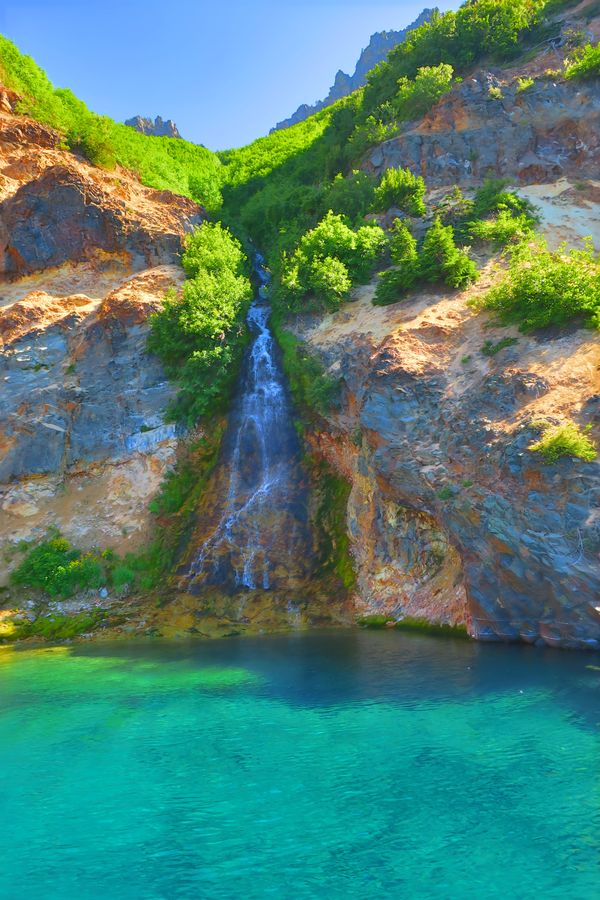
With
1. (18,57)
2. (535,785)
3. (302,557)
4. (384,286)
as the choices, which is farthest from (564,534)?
(18,57)

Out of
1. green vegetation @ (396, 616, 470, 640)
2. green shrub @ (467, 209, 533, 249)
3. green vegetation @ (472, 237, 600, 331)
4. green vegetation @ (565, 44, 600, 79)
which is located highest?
green vegetation @ (565, 44, 600, 79)

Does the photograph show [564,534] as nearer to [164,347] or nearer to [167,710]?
[167,710]

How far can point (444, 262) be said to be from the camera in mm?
26172

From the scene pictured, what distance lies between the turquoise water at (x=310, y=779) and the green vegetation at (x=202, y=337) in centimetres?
1404

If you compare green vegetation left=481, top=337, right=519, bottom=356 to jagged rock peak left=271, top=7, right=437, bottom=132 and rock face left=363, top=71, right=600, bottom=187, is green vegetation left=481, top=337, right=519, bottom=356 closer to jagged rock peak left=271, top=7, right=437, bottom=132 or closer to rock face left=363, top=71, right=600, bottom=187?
rock face left=363, top=71, right=600, bottom=187

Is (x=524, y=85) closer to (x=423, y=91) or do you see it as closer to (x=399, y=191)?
(x=423, y=91)

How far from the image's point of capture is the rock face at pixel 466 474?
16.1 m

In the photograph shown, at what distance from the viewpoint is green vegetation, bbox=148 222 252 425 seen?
91.2 feet

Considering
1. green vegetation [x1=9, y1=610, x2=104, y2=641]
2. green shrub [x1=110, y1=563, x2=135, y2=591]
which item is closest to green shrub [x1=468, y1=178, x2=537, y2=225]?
green shrub [x1=110, y1=563, x2=135, y2=591]

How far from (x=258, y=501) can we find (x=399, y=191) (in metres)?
19.5

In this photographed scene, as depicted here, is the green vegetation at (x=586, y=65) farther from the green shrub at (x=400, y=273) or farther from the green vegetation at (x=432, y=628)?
the green vegetation at (x=432, y=628)

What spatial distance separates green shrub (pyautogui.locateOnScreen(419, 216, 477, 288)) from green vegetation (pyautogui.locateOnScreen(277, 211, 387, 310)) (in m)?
3.77

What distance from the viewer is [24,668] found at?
1794 centimetres

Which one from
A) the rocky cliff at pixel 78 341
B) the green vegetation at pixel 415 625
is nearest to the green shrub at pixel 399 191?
the rocky cliff at pixel 78 341
